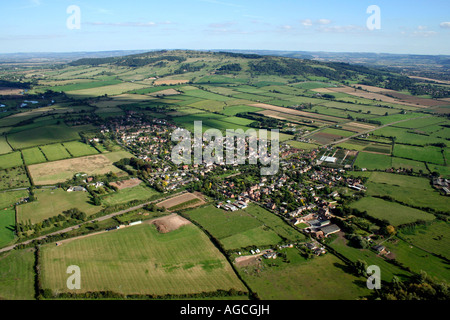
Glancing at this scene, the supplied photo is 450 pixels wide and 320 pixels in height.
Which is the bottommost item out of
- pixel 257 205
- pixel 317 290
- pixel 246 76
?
pixel 317 290

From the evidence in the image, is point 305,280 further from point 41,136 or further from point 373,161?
point 41,136

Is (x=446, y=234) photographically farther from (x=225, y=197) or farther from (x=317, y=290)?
(x=225, y=197)

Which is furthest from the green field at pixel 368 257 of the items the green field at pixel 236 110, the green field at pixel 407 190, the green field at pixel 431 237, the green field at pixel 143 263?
the green field at pixel 236 110

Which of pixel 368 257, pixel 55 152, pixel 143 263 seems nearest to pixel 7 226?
pixel 143 263

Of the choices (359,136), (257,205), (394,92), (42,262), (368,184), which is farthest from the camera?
(394,92)

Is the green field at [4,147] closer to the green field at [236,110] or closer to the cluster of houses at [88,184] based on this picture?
the cluster of houses at [88,184]
